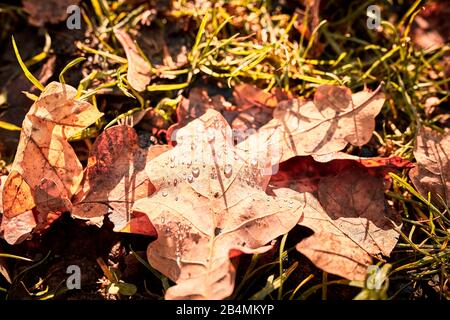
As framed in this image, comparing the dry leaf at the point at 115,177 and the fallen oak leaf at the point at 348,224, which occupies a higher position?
the dry leaf at the point at 115,177

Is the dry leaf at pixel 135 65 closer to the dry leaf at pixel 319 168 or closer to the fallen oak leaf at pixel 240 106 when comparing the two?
the fallen oak leaf at pixel 240 106

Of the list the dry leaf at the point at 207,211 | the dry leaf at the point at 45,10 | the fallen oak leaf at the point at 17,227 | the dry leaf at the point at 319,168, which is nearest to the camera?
the dry leaf at the point at 207,211

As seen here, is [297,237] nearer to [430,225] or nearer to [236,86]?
[430,225]

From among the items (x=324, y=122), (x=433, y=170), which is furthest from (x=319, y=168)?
(x=433, y=170)

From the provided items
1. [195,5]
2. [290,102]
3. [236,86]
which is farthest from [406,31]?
[195,5]

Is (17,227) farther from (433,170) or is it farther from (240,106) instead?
(433,170)

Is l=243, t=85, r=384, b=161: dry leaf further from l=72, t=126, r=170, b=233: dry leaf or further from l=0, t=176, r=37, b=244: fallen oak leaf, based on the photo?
l=0, t=176, r=37, b=244: fallen oak leaf

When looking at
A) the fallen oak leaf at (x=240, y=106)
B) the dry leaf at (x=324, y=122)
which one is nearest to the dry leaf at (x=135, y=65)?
the fallen oak leaf at (x=240, y=106)
